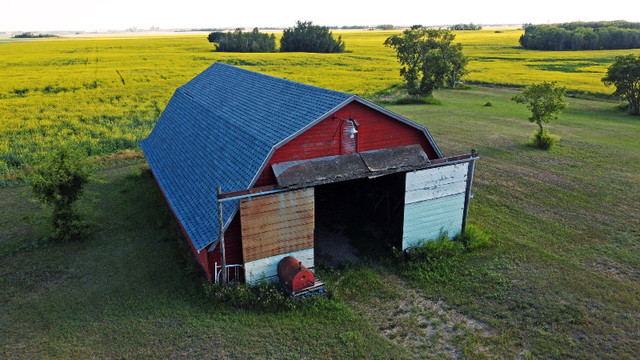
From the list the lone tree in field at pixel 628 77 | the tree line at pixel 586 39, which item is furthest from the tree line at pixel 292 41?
the lone tree in field at pixel 628 77

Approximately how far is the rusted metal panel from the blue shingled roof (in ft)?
1.53

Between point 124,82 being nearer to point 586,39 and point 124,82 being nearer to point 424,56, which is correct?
point 424,56

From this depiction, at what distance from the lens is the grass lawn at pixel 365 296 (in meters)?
8.62

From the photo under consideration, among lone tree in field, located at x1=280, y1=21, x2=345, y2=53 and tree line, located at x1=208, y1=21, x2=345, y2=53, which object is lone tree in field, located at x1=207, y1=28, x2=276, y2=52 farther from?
lone tree in field, located at x1=280, y1=21, x2=345, y2=53

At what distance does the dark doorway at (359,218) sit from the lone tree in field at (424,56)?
85.2 feet

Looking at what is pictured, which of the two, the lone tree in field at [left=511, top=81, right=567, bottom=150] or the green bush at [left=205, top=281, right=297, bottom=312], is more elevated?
the lone tree in field at [left=511, top=81, right=567, bottom=150]

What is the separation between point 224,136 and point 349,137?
3982 mm

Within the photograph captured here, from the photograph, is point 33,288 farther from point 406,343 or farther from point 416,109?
point 416,109

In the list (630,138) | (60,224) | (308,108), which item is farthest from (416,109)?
(60,224)

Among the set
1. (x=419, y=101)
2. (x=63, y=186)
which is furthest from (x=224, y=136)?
(x=419, y=101)

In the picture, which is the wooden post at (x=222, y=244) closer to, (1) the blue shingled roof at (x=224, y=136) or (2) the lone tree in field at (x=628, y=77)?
(1) the blue shingled roof at (x=224, y=136)

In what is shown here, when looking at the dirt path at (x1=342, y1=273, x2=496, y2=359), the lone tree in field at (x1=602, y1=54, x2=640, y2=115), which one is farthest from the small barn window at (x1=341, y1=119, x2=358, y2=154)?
the lone tree in field at (x1=602, y1=54, x2=640, y2=115)

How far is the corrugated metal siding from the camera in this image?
1018 centimetres

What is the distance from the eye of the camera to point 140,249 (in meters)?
12.7
